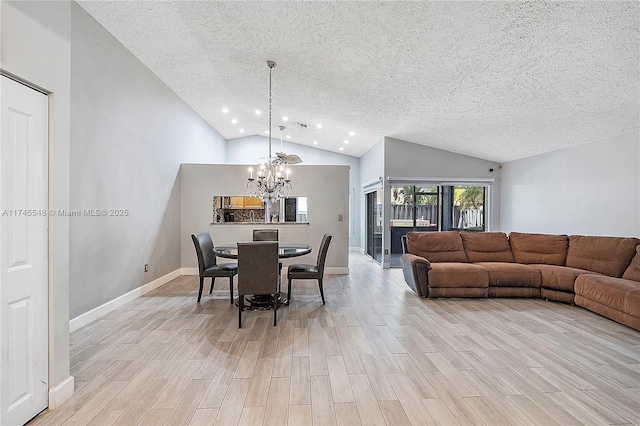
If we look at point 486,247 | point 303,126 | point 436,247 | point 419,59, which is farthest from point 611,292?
point 303,126

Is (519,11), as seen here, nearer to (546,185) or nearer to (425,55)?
(425,55)

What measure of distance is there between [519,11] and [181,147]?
5663mm

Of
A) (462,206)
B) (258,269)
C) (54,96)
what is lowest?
(258,269)

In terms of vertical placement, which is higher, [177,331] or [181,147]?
[181,147]

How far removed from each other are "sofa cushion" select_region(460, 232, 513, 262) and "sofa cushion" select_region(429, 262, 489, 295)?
70cm

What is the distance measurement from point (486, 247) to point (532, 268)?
0.76 metres

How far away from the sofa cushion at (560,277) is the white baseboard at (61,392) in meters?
5.41

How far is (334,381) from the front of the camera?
87.4 inches

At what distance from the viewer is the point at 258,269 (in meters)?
3.28

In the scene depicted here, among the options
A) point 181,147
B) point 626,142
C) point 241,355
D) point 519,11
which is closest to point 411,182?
point 626,142

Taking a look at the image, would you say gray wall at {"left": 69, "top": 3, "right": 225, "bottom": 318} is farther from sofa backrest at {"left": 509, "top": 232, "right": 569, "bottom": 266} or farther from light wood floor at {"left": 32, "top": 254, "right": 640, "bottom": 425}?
sofa backrest at {"left": 509, "top": 232, "right": 569, "bottom": 266}

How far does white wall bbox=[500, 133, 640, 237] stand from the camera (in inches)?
172

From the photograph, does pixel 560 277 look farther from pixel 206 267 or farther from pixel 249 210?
pixel 249 210

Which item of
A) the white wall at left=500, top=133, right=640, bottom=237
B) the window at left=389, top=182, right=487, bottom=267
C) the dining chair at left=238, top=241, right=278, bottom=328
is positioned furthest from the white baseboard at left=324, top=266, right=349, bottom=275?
the white wall at left=500, top=133, right=640, bottom=237
